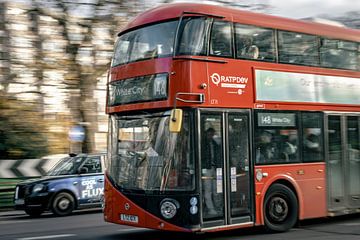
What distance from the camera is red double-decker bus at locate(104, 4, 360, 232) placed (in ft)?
33.5

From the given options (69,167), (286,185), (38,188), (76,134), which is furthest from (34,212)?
(286,185)

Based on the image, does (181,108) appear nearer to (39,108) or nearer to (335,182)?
(335,182)

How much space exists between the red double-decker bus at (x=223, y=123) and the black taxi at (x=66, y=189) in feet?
18.6

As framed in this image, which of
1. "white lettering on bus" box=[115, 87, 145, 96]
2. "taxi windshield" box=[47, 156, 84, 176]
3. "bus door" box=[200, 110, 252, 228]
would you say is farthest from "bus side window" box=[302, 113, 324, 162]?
"taxi windshield" box=[47, 156, 84, 176]

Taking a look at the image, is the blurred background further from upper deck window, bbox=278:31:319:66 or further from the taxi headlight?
upper deck window, bbox=278:31:319:66

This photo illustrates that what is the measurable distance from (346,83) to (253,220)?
406 cm

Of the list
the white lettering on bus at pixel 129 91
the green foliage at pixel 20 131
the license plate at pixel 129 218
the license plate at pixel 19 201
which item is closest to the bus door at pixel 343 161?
the white lettering on bus at pixel 129 91

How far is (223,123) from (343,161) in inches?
143

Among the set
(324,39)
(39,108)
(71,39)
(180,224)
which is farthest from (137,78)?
(39,108)

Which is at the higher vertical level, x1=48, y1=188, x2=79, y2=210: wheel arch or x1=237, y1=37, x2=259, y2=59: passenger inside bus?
x1=237, y1=37, x2=259, y2=59: passenger inside bus

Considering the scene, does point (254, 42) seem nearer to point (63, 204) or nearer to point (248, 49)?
point (248, 49)

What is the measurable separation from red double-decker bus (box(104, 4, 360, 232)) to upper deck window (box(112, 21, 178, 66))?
24 mm

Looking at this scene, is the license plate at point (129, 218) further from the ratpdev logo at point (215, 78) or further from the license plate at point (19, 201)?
the license plate at point (19, 201)

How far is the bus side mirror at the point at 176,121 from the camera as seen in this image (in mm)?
9938
